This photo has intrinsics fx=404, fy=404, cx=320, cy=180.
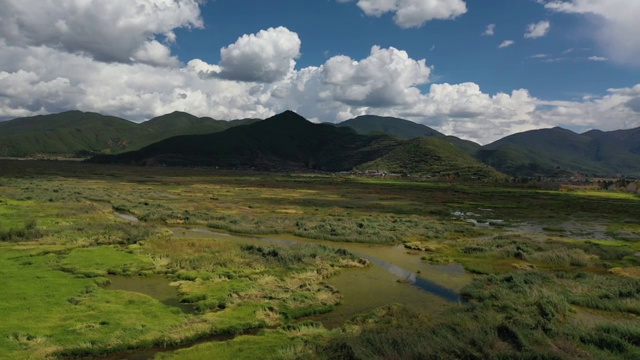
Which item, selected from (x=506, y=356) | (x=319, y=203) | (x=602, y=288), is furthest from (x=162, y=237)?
(x=319, y=203)

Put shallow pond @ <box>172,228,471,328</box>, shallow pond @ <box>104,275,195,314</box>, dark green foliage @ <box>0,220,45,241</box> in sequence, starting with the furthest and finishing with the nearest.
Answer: dark green foliage @ <box>0,220,45,241</box>
shallow pond @ <box>172,228,471,328</box>
shallow pond @ <box>104,275,195,314</box>

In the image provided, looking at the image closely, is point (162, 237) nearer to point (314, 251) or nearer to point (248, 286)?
point (314, 251)

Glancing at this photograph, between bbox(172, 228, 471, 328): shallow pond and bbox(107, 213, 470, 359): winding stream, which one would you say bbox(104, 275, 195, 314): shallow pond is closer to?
bbox(107, 213, 470, 359): winding stream

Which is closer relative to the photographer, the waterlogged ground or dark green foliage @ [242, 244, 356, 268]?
the waterlogged ground

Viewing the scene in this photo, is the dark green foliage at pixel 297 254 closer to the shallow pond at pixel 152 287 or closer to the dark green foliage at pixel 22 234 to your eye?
the shallow pond at pixel 152 287

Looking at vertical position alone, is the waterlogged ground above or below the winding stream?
above

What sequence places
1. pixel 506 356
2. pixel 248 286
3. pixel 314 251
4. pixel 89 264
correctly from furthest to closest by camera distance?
pixel 314 251, pixel 89 264, pixel 248 286, pixel 506 356

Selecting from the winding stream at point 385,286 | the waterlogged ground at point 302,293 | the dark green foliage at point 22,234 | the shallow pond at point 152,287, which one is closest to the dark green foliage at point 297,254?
the waterlogged ground at point 302,293

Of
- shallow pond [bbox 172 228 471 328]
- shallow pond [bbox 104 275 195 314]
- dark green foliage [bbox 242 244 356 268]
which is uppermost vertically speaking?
dark green foliage [bbox 242 244 356 268]

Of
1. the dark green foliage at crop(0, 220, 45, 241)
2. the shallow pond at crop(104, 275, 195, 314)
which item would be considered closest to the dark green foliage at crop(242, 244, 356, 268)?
the shallow pond at crop(104, 275, 195, 314)

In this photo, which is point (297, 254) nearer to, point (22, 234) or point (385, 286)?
point (385, 286)
